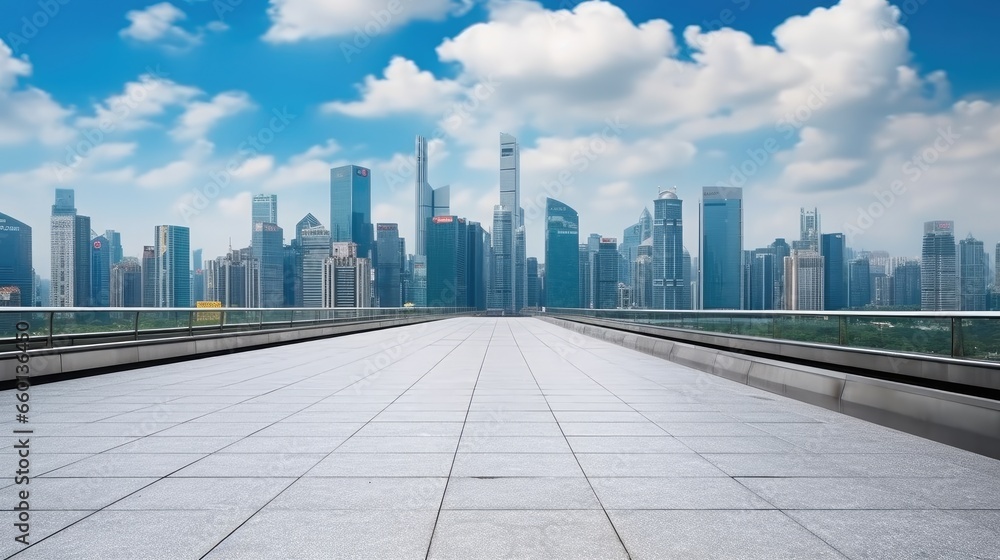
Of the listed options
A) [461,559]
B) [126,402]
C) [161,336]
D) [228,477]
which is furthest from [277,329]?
[461,559]

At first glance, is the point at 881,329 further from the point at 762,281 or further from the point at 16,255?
the point at 762,281

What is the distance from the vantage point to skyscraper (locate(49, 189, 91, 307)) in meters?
55.5

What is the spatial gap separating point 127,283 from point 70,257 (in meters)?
11.3

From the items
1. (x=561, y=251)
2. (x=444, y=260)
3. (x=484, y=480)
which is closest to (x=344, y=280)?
(x=444, y=260)

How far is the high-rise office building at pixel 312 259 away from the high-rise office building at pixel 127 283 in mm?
78284

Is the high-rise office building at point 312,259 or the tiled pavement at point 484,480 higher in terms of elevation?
the high-rise office building at point 312,259

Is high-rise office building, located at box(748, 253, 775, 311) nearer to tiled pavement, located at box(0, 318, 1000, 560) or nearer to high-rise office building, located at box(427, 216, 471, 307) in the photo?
tiled pavement, located at box(0, 318, 1000, 560)

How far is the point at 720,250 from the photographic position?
66.8 metres

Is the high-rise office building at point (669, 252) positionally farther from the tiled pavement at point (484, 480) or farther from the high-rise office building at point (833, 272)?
the tiled pavement at point (484, 480)

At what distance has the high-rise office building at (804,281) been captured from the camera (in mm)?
41188

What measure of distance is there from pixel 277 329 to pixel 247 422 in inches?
654

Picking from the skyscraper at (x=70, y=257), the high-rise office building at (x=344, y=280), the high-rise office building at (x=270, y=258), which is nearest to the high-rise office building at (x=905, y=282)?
the skyscraper at (x=70, y=257)

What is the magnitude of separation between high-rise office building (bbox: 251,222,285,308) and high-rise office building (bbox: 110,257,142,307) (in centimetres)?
4260

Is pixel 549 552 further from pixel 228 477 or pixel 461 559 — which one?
pixel 228 477
